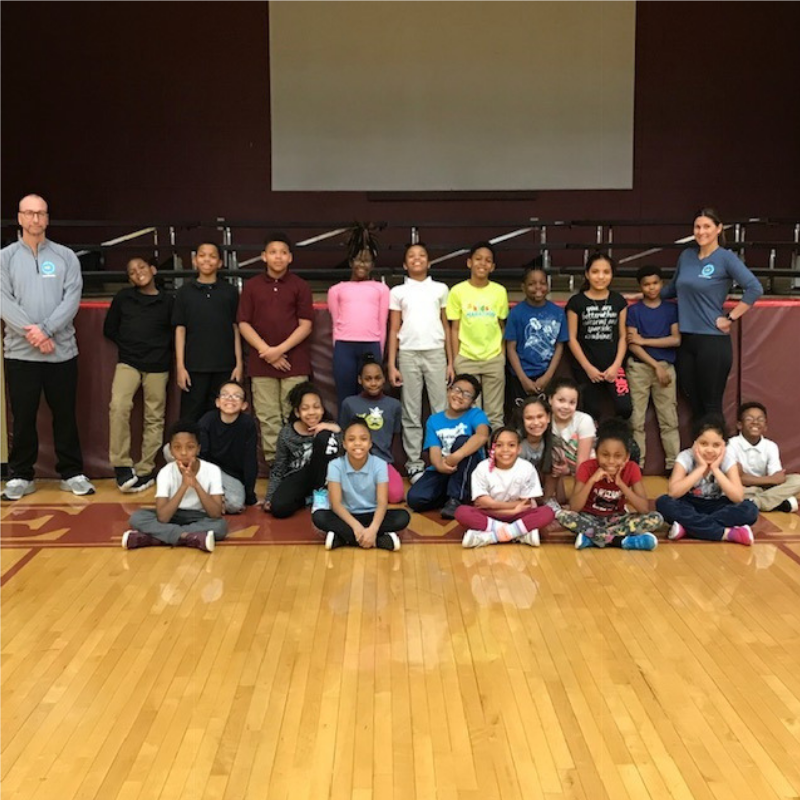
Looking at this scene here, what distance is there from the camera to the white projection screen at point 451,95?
11.8 m

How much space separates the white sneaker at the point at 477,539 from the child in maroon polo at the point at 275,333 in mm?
1698

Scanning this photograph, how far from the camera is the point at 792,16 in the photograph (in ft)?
40.3

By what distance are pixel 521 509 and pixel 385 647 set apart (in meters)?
1.61

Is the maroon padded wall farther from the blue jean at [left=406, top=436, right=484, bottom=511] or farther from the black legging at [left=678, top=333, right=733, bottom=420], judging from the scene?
the blue jean at [left=406, top=436, right=484, bottom=511]

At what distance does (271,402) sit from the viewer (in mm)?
6574

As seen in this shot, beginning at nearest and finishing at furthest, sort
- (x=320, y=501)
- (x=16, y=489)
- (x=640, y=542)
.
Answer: (x=640, y=542), (x=320, y=501), (x=16, y=489)

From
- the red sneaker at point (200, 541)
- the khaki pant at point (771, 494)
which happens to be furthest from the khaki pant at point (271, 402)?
the khaki pant at point (771, 494)

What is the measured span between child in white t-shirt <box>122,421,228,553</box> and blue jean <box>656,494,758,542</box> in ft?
7.64

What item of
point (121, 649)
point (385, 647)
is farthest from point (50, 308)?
point (385, 647)

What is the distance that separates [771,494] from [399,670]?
310 cm

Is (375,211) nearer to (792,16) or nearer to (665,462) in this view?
(792,16)

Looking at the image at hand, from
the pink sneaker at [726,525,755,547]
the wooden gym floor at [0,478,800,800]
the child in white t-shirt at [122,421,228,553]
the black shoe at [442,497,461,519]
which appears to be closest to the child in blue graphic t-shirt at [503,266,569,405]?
the black shoe at [442,497,461,519]

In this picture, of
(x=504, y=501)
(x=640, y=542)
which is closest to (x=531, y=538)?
(x=504, y=501)

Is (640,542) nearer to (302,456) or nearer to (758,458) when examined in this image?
(758,458)
